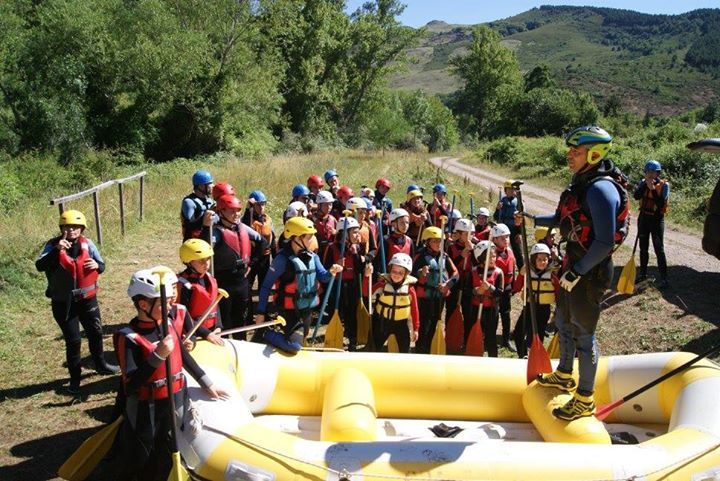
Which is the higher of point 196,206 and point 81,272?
point 196,206

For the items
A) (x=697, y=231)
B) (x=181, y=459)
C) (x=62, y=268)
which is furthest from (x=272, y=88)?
(x=181, y=459)

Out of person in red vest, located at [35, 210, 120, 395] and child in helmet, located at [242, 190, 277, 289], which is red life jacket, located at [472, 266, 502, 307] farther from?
person in red vest, located at [35, 210, 120, 395]

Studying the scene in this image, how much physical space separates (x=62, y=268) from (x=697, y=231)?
1456 cm

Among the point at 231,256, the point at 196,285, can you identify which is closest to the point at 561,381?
the point at 196,285

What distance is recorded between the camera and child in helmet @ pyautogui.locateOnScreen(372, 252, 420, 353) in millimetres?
6672

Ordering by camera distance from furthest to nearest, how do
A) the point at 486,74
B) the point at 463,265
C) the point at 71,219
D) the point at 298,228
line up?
the point at 486,74 < the point at 463,265 < the point at 298,228 < the point at 71,219

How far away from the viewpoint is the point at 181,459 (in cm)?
434

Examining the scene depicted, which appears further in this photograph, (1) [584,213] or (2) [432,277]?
(2) [432,277]

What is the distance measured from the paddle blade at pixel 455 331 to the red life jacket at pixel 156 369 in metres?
4.00

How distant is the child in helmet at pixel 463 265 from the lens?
7559 mm

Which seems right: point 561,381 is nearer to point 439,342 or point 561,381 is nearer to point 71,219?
point 439,342

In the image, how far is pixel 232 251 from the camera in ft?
22.5

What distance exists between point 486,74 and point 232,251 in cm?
6621

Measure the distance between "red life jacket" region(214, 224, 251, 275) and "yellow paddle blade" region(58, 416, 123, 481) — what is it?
7.80 feet
